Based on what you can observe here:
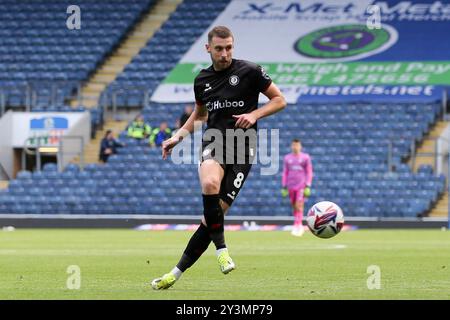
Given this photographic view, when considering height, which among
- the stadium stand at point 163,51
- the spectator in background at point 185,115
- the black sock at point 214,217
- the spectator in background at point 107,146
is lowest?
the black sock at point 214,217

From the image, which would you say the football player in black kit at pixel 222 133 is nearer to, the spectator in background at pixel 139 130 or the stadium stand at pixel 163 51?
the spectator in background at pixel 139 130

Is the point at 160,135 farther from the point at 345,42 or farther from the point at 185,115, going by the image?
the point at 345,42

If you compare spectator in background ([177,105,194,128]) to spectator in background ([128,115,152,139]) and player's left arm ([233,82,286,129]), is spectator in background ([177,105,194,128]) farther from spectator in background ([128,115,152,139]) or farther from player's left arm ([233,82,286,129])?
player's left arm ([233,82,286,129])

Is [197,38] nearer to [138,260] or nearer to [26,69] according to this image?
[26,69]

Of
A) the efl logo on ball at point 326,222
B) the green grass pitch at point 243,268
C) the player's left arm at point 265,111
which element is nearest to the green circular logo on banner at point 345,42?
the green grass pitch at point 243,268

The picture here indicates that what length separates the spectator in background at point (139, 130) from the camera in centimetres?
3161

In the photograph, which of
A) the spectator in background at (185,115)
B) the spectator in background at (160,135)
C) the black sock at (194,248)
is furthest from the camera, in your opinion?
the spectator in background at (160,135)

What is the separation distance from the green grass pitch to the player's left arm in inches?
57.8

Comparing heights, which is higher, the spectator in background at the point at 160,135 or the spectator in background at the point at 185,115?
the spectator in background at the point at 185,115

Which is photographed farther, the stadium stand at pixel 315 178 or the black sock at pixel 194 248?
the stadium stand at pixel 315 178

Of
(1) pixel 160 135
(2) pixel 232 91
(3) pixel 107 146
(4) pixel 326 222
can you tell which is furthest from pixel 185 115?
(2) pixel 232 91

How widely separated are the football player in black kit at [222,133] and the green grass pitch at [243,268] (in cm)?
43
